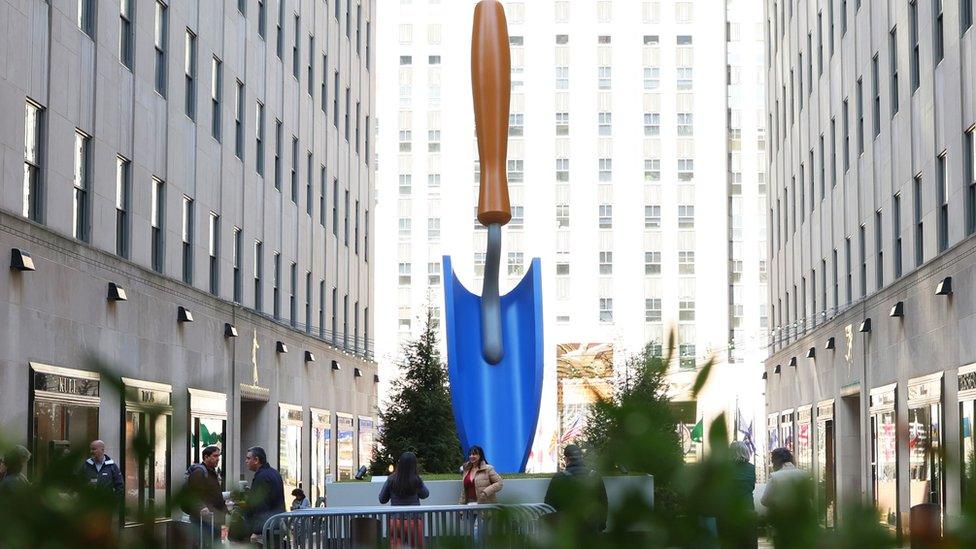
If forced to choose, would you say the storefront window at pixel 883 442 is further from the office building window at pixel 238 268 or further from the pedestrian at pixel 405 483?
the pedestrian at pixel 405 483

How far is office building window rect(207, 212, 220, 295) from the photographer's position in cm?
2755

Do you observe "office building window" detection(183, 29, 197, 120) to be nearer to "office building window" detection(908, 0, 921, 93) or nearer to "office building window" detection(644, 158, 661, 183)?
"office building window" detection(908, 0, 921, 93)

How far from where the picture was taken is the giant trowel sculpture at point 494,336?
64.6ft

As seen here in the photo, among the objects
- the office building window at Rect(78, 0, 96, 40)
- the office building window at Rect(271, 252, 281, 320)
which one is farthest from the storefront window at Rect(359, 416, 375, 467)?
the office building window at Rect(78, 0, 96, 40)

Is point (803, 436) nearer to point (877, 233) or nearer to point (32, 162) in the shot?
point (877, 233)

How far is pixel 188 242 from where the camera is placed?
2567 centimetres

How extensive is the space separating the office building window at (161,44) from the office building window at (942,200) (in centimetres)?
1263

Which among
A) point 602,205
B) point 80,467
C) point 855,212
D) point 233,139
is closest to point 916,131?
point 855,212

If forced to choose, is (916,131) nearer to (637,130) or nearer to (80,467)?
(80,467)

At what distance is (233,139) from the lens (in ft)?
94.6

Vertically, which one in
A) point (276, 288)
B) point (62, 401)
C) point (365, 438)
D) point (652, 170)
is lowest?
point (365, 438)

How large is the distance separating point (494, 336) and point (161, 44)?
7.89 m

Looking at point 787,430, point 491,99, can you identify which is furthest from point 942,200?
point 787,430

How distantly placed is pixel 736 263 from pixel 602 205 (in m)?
7.89
